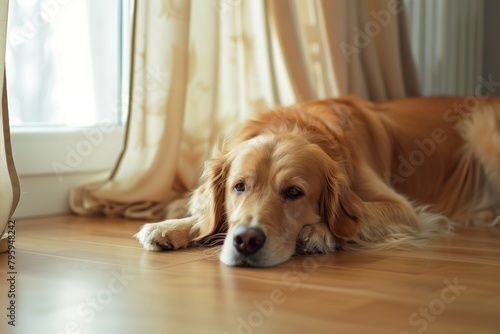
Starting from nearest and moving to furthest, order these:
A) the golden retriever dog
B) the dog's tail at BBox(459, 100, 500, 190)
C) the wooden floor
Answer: the wooden floor, the golden retriever dog, the dog's tail at BBox(459, 100, 500, 190)

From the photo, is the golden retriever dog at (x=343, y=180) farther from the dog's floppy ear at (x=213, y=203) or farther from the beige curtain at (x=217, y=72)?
the beige curtain at (x=217, y=72)

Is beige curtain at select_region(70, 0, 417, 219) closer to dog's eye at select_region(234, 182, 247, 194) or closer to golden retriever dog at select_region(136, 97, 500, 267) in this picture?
golden retriever dog at select_region(136, 97, 500, 267)

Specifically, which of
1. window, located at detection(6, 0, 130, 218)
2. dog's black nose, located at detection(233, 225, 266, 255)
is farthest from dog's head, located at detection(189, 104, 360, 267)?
window, located at detection(6, 0, 130, 218)

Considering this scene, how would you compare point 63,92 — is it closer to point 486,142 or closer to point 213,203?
point 213,203

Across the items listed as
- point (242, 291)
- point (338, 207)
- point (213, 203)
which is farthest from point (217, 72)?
point (242, 291)

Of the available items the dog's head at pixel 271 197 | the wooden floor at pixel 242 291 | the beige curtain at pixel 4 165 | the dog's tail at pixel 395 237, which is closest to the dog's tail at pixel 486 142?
the dog's tail at pixel 395 237

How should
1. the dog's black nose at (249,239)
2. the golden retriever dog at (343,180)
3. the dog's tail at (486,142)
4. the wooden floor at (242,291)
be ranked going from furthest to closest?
the dog's tail at (486,142) → the golden retriever dog at (343,180) → the dog's black nose at (249,239) → the wooden floor at (242,291)

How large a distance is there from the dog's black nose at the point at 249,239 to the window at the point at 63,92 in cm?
109

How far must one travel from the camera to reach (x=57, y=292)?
1528 millimetres

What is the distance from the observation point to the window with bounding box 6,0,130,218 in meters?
2.61

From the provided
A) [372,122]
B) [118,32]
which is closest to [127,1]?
[118,32]

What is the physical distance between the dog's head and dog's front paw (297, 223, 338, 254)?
0.9 inches

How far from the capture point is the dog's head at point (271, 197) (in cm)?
187

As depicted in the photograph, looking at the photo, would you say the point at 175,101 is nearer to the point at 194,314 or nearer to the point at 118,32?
the point at 118,32
